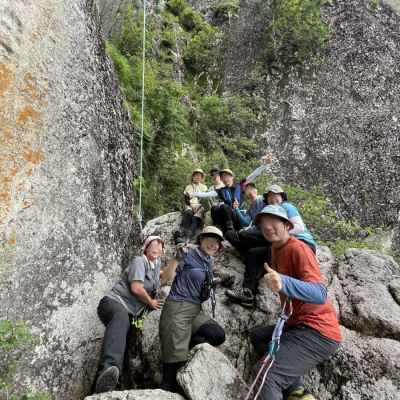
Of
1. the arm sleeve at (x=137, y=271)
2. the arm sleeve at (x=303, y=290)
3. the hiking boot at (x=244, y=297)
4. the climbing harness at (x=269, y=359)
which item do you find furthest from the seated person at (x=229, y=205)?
the arm sleeve at (x=303, y=290)

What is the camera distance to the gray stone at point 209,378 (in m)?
→ 3.41

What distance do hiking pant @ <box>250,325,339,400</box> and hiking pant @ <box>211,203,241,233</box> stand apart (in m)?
3.33

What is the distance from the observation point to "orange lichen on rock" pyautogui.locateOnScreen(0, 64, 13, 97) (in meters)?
4.02

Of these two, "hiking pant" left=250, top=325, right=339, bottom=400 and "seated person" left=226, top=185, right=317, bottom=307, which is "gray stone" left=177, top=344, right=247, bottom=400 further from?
"seated person" left=226, top=185, right=317, bottom=307

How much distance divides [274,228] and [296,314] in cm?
85

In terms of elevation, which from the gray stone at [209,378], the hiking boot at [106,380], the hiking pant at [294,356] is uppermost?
the hiking pant at [294,356]

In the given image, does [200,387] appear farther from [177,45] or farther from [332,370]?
[177,45]

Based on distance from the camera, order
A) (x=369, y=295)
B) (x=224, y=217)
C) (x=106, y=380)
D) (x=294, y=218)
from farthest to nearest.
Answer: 1. (x=224, y=217)
2. (x=369, y=295)
3. (x=294, y=218)
4. (x=106, y=380)

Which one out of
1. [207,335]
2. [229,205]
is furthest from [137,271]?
[229,205]

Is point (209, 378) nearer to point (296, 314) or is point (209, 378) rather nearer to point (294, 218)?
point (296, 314)

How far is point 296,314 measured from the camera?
3.53 metres

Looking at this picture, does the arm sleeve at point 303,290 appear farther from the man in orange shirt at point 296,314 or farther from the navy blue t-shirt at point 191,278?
the navy blue t-shirt at point 191,278

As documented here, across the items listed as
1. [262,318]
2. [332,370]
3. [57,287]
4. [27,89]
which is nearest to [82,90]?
[27,89]

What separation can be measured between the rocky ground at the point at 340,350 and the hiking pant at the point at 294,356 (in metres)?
0.45
